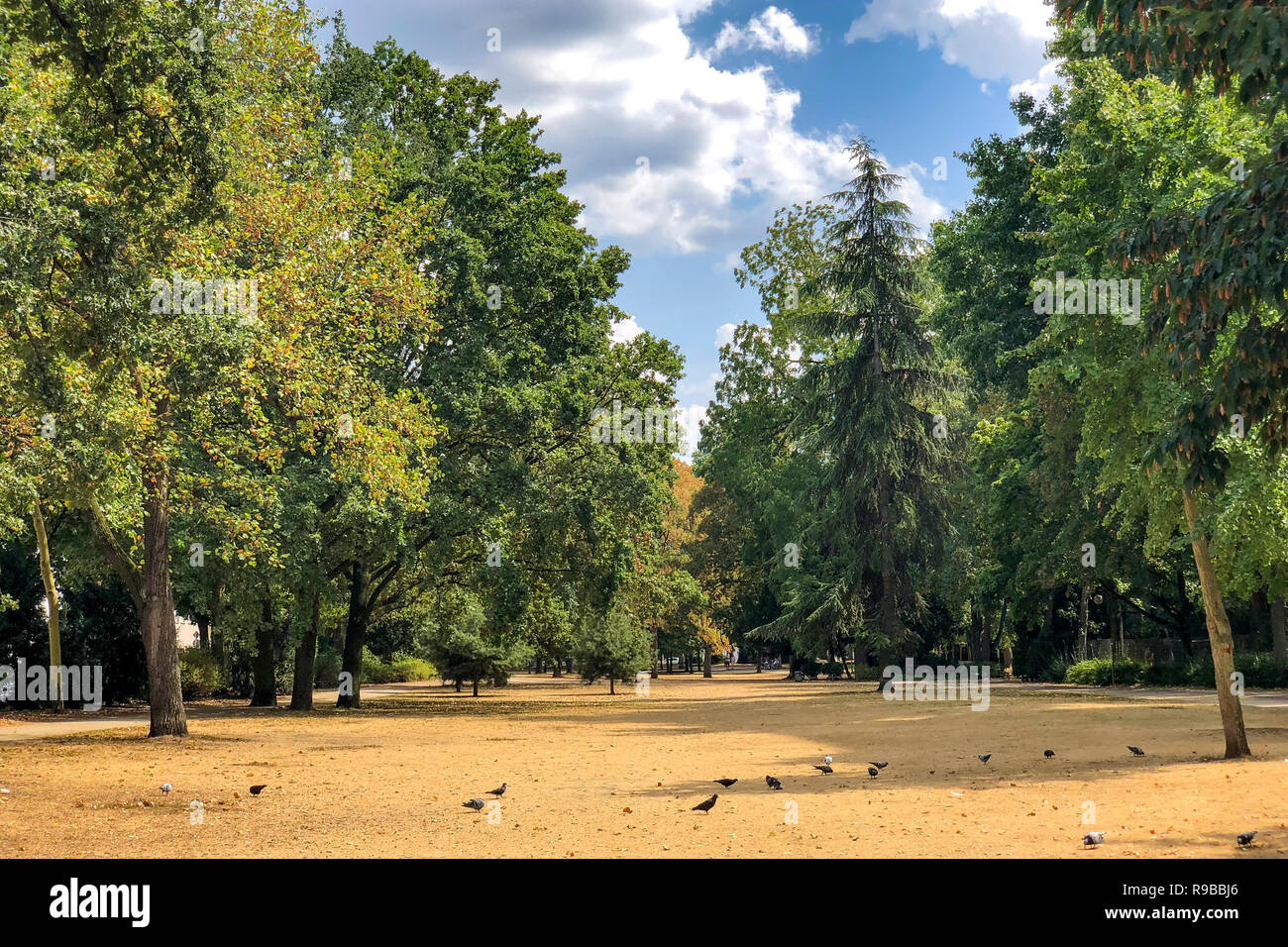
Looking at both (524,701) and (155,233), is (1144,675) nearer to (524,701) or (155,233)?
(524,701)

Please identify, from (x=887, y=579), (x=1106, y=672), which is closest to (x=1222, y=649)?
(x=1106, y=672)

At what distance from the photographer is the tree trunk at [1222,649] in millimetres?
14773

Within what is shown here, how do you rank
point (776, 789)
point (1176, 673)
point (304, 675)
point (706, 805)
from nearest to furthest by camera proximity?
point (706, 805), point (776, 789), point (304, 675), point (1176, 673)

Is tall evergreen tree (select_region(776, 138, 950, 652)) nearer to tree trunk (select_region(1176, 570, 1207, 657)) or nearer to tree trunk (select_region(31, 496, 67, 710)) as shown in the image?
tree trunk (select_region(1176, 570, 1207, 657))

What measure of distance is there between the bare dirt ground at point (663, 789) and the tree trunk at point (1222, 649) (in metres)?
0.37

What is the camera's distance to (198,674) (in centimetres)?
3750

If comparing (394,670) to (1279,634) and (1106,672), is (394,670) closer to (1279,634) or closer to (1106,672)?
(1106,672)

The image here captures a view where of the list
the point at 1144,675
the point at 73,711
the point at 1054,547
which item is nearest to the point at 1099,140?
the point at 1054,547

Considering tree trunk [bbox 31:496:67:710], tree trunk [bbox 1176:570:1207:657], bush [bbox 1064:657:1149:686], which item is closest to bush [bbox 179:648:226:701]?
tree trunk [bbox 31:496:67:710]

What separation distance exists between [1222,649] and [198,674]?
32436 millimetres

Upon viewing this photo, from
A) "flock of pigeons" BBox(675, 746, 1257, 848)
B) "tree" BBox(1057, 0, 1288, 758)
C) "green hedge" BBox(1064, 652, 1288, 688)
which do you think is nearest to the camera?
"tree" BBox(1057, 0, 1288, 758)

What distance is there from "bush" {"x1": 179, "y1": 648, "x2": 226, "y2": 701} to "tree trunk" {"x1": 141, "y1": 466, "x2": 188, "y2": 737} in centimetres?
1579

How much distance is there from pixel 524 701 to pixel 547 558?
9714 millimetres

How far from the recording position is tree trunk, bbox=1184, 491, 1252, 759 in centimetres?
1477
